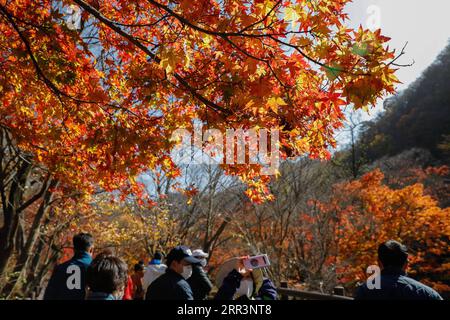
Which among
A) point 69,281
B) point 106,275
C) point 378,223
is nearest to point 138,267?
point 69,281

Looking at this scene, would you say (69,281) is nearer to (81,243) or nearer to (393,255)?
(81,243)

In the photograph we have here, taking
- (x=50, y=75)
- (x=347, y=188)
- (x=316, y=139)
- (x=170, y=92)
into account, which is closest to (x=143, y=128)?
(x=170, y=92)

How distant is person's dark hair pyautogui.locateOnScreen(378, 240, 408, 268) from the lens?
2596 mm

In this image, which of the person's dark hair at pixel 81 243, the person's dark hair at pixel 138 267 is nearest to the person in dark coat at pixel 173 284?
the person's dark hair at pixel 81 243

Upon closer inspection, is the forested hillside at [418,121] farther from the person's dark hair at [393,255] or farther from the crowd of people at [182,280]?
the person's dark hair at [393,255]

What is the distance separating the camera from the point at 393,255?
2605 millimetres

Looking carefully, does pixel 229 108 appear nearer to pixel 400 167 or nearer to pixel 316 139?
pixel 316 139

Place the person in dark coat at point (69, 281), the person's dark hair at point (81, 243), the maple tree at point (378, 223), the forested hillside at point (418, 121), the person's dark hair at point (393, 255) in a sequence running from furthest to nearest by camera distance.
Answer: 1. the forested hillside at point (418, 121)
2. the maple tree at point (378, 223)
3. the person's dark hair at point (81, 243)
4. the person in dark coat at point (69, 281)
5. the person's dark hair at point (393, 255)

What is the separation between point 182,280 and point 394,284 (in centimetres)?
157

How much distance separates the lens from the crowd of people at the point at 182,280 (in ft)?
8.18

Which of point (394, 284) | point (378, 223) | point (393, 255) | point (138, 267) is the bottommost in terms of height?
point (138, 267)

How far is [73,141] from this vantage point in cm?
575

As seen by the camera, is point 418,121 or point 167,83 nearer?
point 167,83
